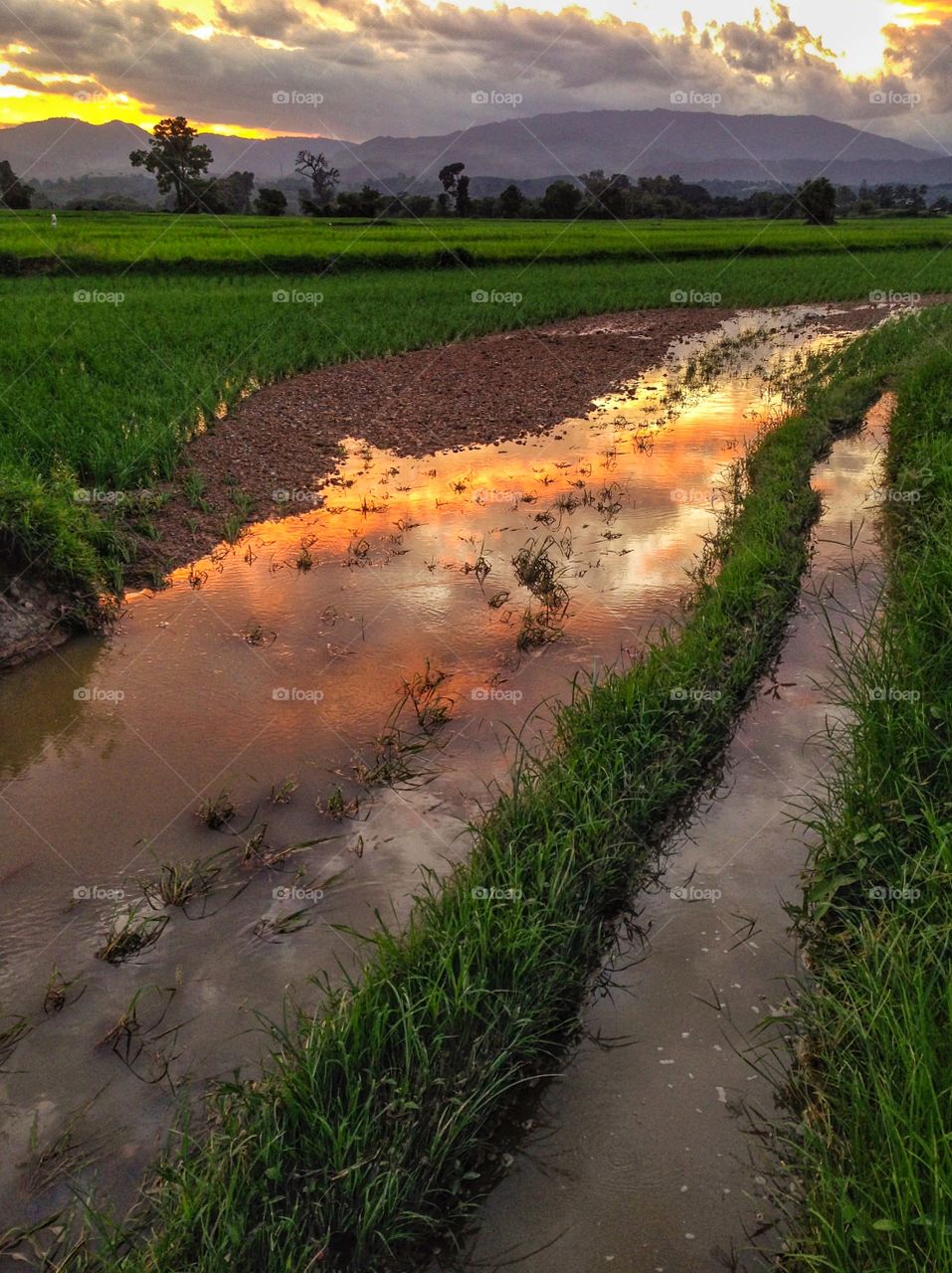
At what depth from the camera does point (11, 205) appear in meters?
54.2

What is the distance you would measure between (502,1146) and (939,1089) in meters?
1.29

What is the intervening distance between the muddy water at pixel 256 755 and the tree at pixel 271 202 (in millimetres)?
52513

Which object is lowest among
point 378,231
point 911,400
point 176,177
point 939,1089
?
point 939,1089

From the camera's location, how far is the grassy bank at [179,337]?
24.4 ft

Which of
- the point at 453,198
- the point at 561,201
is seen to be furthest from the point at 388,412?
the point at 453,198

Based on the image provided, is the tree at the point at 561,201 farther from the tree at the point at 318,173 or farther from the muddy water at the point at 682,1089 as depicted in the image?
the muddy water at the point at 682,1089

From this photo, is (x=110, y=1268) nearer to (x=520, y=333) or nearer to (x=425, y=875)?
(x=425, y=875)

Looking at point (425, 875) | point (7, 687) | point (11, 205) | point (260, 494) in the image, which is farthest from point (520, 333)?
point (11, 205)

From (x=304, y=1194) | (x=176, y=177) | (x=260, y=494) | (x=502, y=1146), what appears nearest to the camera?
(x=304, y=1194)

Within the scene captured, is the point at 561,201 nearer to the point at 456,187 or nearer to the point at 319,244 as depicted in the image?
the point at 456,187

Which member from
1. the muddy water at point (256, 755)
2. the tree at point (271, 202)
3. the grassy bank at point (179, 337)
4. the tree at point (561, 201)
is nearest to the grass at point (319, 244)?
the grassy bank at point (179, 337)

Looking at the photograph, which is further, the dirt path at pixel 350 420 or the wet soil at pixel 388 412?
the wet soil at pixel 388 412

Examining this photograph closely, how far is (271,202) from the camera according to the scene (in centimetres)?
5631

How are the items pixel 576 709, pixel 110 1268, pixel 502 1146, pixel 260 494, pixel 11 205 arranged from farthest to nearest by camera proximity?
pixel 11 205 → pixel 260 494 → pixel 576 709 → pixel 502 1146 → pixel 110 1268
